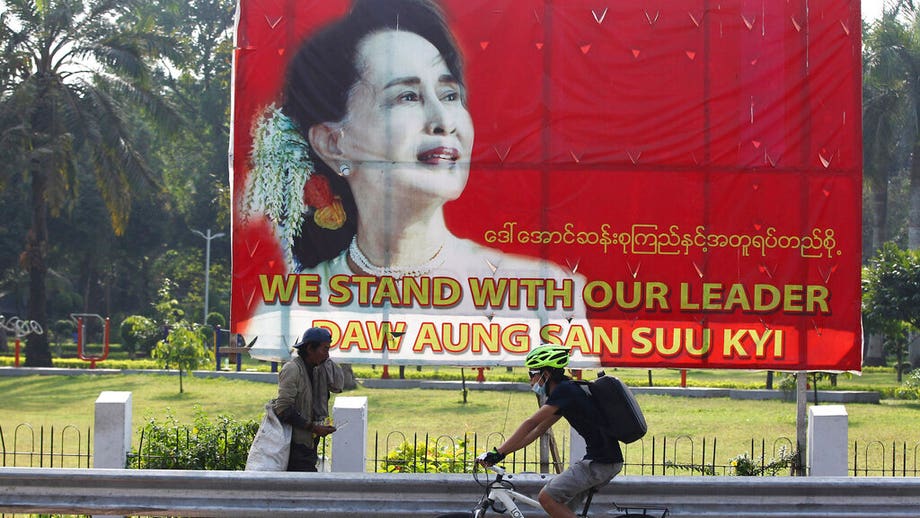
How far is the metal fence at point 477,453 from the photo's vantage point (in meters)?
10.9

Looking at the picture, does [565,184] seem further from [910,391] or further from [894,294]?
[894,294]

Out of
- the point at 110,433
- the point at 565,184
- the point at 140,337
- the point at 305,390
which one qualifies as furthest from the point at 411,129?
the point at 140,337

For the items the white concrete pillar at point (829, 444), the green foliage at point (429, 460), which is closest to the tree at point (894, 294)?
the white concrete pillar at point (829, 444)

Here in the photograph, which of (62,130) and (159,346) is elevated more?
(62,130)

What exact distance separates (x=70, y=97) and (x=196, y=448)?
20.3 m

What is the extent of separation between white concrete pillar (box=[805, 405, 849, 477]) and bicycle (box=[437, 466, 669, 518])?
10.5ft

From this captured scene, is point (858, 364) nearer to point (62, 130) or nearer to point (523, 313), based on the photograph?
point (523, 313)

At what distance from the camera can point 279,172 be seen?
10953 mm

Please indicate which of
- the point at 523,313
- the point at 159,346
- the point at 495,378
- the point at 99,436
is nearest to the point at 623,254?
the point at 523,313

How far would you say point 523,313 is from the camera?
10922 millimetres

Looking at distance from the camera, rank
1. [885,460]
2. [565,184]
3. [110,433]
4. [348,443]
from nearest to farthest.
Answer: [348,443] → [110,433] → [565,184] → [885,460]

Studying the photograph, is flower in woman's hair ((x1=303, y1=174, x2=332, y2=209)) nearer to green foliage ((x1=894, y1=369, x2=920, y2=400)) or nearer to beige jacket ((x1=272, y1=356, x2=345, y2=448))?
beige jacket ((x1=272, y1=356, x2=345, y2=448))

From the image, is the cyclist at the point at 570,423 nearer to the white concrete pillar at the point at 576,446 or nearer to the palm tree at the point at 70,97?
the white concrete pillar at the point at 576,446

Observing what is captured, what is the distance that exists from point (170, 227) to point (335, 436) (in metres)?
49.6
